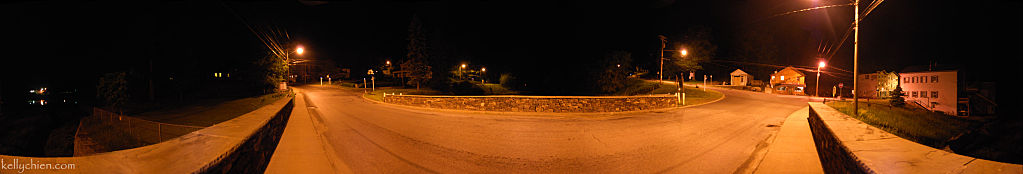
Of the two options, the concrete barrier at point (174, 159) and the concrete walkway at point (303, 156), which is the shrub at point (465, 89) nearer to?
the concrete walkway at point (303, 156)

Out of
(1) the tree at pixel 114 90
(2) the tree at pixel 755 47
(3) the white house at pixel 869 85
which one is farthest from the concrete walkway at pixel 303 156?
(2) the tree at pixel 755 47

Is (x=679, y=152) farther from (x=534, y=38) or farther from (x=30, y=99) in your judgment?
(x=30, y=99)

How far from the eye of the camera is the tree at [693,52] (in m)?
49.4

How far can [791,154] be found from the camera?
7445 mm

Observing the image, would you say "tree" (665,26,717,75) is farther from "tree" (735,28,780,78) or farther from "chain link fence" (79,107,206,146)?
→ "chain link fence" (79,107,206,146)

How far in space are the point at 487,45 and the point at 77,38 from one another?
140 ft

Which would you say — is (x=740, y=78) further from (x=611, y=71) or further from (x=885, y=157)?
(x=885, y=157)

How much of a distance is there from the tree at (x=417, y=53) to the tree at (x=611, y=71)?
1728cm

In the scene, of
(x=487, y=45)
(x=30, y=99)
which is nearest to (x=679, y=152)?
(x=30, y=99)

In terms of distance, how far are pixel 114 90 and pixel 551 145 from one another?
22.2 metres

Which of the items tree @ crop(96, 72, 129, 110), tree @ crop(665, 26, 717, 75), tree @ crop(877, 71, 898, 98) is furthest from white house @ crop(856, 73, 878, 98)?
tree @ crop(96, 72, 129, 110)

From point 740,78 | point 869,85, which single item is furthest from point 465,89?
point 869,85

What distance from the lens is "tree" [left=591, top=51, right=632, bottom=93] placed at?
102 ft

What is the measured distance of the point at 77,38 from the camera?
25469 millimetres
